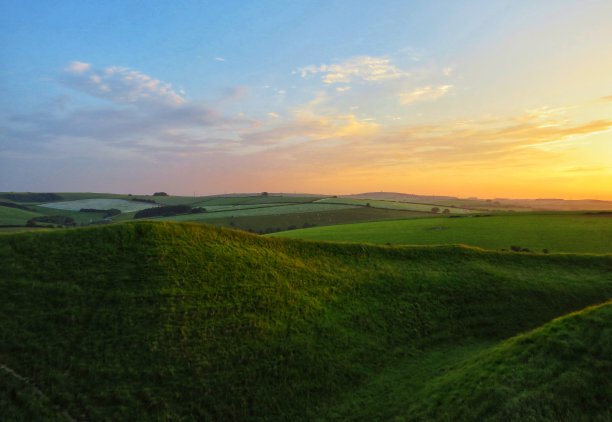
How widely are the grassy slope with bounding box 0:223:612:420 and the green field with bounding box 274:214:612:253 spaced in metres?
19.4

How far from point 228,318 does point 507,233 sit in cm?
5308

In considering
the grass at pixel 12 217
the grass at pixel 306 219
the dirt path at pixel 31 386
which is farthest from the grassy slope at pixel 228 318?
the grass at pixel 12 217

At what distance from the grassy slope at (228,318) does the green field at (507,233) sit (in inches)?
764

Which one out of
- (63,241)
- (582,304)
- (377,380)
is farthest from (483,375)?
(63,241)

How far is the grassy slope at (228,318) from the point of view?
599 inches

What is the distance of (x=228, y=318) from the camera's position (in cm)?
1973

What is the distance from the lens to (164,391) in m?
15.1

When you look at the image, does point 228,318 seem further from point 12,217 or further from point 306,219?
point 12,217

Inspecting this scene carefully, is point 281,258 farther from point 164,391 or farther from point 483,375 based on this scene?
point 483,375

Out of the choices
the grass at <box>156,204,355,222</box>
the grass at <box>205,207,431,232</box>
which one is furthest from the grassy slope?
the grass at <box>156,204,355,222</box>

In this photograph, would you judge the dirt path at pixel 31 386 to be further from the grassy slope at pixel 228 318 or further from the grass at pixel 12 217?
the grass at pixel 12 217

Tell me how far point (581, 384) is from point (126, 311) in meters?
20.9

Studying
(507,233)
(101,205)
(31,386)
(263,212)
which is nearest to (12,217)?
(101,205)

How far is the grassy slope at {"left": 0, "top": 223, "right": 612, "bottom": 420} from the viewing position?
1520 centimetres
